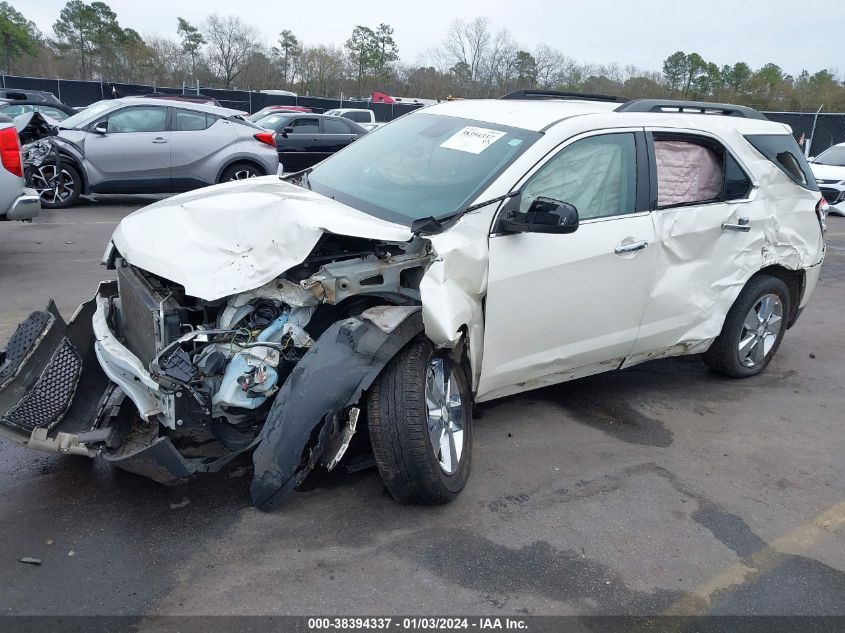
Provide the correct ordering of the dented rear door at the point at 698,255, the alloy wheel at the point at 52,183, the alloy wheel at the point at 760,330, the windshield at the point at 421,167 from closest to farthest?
1. the windshield at the point at 421,167
2. the dented rear door at the point at 698,255
3. the alloy wheel at the point at 760,330
4. the alloy wheel at the point at 52,183

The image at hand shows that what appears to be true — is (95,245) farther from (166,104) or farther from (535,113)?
(535,113)

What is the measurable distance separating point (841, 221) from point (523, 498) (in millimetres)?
13733

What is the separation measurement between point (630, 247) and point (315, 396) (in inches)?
82.2

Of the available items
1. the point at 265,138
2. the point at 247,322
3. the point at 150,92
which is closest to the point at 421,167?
the point at 247,322

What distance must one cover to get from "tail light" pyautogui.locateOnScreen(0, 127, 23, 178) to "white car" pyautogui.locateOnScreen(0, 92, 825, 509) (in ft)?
13.3

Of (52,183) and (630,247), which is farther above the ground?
(630,247)

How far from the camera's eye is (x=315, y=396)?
122 inches

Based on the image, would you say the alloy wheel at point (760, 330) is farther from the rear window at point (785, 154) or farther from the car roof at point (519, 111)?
the car roof at point (519, 111)

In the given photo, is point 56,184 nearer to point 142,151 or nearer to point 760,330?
point 142,151

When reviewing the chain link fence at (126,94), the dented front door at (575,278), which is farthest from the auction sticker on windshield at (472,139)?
the chain link fence at (126,94)

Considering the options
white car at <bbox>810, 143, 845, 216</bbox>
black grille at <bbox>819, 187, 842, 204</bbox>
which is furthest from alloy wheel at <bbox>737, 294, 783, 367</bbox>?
black grille at <bbox>819, 187, 842, 204</bbox>

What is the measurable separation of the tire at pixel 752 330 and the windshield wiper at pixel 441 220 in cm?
223

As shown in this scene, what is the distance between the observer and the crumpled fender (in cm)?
309

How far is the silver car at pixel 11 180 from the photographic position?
711 cm
